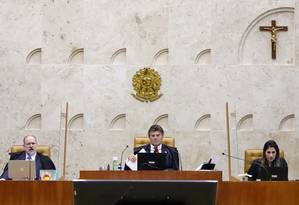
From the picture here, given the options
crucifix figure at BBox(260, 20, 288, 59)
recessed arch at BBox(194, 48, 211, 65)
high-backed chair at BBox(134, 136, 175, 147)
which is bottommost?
high-backed chair at BBox(134, 136, 175, 147)

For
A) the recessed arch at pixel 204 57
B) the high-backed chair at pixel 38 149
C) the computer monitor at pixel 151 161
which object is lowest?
the computer monitor at pixel 151 161

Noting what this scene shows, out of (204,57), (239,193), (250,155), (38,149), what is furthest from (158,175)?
(204,57)

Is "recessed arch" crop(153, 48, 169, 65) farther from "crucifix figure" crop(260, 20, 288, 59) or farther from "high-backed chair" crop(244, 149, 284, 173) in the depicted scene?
"high-backed chair" crop(244, 149, 284, 173)

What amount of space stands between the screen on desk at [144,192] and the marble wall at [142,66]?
715cm

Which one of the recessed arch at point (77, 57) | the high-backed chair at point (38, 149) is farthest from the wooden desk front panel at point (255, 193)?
the recessed arch at point (77, 57)

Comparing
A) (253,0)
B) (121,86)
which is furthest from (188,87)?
(253,0)

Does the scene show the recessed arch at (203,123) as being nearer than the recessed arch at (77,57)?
Yes

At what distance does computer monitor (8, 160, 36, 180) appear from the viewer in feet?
21.4

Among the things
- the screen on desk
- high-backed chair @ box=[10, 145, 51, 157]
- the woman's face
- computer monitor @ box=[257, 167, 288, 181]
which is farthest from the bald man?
the screen on desk

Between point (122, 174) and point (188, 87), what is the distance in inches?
158

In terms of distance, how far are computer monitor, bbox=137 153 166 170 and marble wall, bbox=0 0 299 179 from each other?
2788 mm

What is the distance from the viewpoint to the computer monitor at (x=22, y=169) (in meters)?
6.54

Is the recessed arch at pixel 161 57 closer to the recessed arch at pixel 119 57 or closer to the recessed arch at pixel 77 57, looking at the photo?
the recessed arch at pixel 119 57

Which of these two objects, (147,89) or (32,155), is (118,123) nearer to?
(147,89)
